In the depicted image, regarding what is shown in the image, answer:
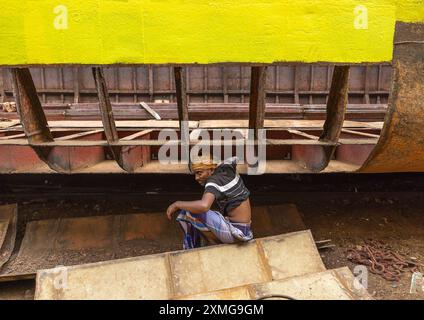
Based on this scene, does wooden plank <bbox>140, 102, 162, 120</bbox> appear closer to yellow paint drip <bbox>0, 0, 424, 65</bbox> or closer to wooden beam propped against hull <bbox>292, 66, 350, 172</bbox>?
wooden beam propped against hull <bbox>292, 66, 350, 172</bbox>

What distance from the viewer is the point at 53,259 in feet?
13.8

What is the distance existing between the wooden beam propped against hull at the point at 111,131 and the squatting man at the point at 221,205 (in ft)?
2.32

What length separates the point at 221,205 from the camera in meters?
3.55

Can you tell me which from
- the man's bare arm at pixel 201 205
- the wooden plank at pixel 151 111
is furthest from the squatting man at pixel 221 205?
the wooden plank at pixel 151 111

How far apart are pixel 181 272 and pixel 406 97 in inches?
97.9

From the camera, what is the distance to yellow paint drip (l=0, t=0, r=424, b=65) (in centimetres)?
295

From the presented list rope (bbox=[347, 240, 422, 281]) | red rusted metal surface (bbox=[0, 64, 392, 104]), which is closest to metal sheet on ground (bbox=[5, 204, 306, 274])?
rope (bbox=[347, 240, 422, 281])

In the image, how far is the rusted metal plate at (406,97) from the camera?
3.04 meters

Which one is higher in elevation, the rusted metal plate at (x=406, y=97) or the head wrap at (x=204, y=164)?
the rusted metal plate at (x=406, y=97)

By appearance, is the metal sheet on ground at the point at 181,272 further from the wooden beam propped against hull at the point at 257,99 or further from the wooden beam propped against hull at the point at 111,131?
the wooden beam propped against hull at the point at 257,99

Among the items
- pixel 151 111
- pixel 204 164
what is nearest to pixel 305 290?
pixel 204 164

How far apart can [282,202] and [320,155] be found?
5.37 feet

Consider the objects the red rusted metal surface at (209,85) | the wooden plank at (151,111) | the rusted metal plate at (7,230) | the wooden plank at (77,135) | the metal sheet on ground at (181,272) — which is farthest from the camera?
the red rusted metal surface at (209,85)

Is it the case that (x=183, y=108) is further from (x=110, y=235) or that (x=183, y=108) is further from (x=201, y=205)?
(x=110, y=235)
